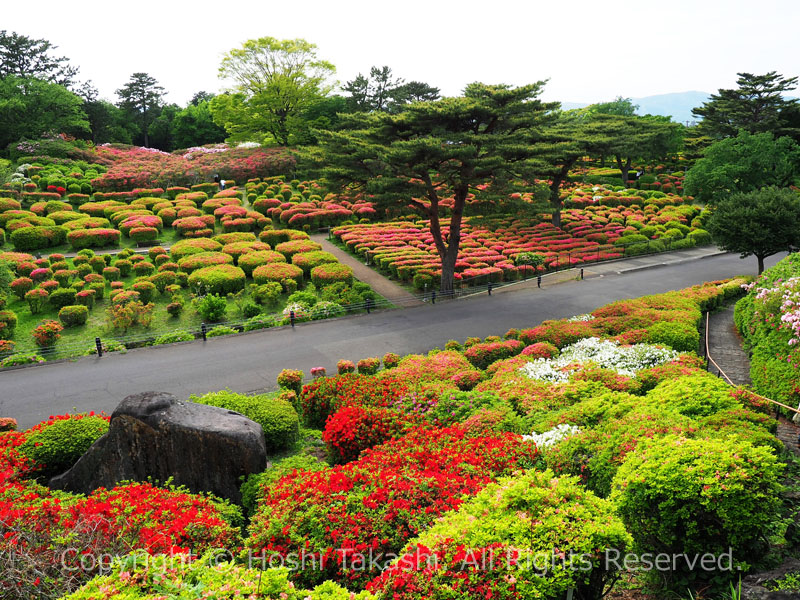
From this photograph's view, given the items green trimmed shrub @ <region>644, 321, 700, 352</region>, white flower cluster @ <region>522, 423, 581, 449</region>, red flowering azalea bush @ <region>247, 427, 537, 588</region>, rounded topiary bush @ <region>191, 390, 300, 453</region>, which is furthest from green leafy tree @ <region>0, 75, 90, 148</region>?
white flower cluster @ <region>522, 423, 581, 449</region>

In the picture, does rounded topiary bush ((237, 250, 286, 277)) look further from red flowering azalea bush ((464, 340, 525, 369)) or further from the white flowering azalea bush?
the white flowering azalea bush

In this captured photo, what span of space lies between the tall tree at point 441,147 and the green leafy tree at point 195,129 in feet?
133

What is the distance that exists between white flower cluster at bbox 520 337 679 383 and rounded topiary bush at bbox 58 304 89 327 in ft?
46.1

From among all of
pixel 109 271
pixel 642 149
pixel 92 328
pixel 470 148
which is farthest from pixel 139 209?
pixel 642 149

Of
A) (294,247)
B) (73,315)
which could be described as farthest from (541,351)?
(73,315)

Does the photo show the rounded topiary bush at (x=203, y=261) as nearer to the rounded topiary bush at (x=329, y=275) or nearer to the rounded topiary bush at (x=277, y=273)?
the rounded topiary bush at (x=277, y=273)

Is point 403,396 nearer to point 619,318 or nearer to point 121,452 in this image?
point 121,452

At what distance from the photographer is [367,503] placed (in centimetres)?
560

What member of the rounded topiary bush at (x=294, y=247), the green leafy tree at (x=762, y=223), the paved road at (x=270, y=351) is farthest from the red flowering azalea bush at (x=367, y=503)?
the rounded topiary bush at (x=294, y=247)

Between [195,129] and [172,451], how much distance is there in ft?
178

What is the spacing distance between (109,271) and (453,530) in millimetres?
19542

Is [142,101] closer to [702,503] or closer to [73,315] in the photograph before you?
[73,315]

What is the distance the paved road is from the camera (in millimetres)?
12695

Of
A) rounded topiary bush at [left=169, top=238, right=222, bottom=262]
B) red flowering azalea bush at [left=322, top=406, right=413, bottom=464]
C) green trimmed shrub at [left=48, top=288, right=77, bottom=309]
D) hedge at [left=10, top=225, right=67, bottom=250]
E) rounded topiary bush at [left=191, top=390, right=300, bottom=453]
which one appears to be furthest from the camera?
hedge at [left=10, top=225, right=67, bottom=250]
